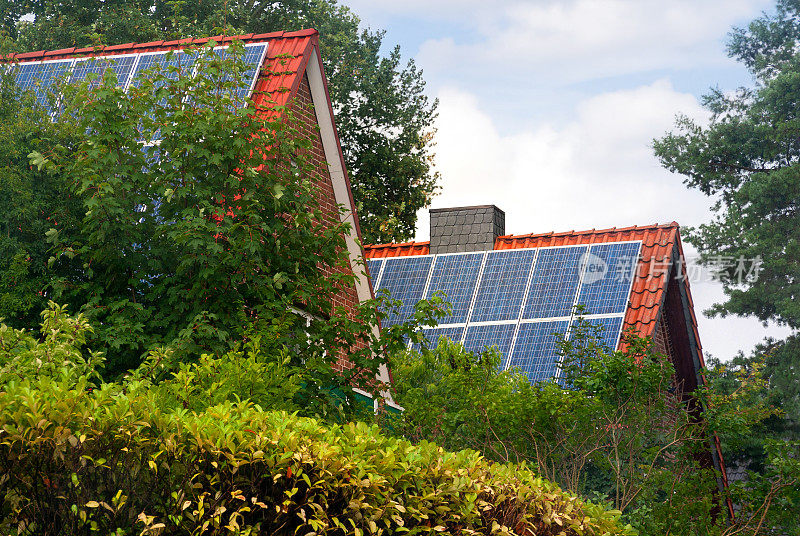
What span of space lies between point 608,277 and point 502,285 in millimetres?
2306

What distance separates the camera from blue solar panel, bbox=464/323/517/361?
17.8 metres

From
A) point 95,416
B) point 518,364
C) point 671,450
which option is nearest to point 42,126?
point 95,416

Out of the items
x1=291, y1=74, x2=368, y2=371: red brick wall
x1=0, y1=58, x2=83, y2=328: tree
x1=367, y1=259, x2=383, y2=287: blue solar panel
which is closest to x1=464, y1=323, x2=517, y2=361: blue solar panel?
x1=367, y1=259, x2=383, y2=287: blue solar panel

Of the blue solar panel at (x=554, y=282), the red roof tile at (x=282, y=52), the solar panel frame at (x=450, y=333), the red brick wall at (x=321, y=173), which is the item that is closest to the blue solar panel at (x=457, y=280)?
the solar panel frame at (x=450, y=333)

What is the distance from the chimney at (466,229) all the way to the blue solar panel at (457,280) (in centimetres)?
76

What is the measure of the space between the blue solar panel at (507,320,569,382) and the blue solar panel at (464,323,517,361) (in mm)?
213

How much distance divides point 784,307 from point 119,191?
2481 centimetres

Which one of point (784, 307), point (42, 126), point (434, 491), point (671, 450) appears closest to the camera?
point (434, 491)

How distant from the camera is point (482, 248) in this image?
72.0ft

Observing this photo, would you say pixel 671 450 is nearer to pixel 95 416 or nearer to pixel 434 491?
pixel 434 491

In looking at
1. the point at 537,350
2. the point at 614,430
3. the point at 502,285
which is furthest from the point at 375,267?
the point at 614,430

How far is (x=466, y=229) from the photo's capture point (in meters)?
22.2

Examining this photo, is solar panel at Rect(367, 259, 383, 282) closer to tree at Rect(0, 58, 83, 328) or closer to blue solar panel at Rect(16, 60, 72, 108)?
blue solar panel at Rect(16, 60, 72, 108)

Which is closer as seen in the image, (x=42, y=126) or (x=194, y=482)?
(x=194, y=482)
